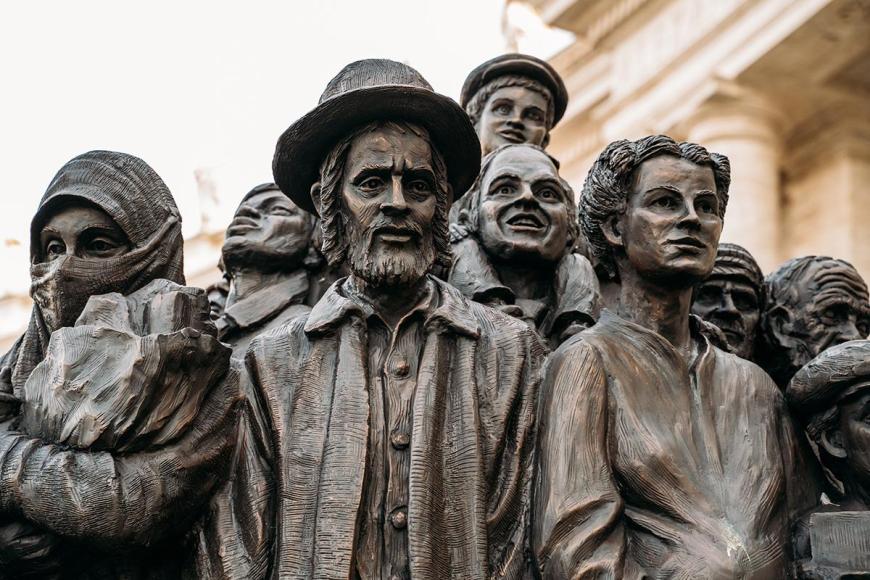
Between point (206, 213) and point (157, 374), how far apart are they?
1692 cm

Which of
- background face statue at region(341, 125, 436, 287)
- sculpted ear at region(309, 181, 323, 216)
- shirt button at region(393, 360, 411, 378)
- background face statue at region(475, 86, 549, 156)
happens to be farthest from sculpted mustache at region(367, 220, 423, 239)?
background face statue at region(475, 86, 549, 156)

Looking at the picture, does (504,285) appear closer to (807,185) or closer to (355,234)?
(355,234)

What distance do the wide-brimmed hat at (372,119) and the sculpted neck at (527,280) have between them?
32.5 inches

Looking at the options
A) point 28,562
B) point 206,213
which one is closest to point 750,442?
point 28,562

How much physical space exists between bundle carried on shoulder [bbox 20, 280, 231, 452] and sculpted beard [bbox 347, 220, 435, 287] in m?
0.57

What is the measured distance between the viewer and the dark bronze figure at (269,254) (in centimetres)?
739

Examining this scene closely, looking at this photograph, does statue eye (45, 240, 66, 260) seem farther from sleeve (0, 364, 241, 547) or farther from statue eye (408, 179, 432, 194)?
statue eye (408, 179, 432, 194)

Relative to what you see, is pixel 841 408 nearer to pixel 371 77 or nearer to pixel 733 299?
pixel 733 299

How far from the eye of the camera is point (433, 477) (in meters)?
5.55

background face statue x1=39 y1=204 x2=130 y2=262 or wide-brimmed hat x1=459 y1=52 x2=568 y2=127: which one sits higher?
wide-brimmed hat x1=459 y1=52 x2=568 y2=127

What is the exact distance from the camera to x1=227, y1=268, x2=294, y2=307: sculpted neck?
7.45 m

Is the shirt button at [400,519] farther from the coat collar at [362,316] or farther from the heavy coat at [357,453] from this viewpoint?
the coat collar at [362,316]

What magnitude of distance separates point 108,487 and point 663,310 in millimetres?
2106

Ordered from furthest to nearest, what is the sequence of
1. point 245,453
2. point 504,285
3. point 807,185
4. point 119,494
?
point 807,185 < point 504,285 < point 245,453 < point 119,494
